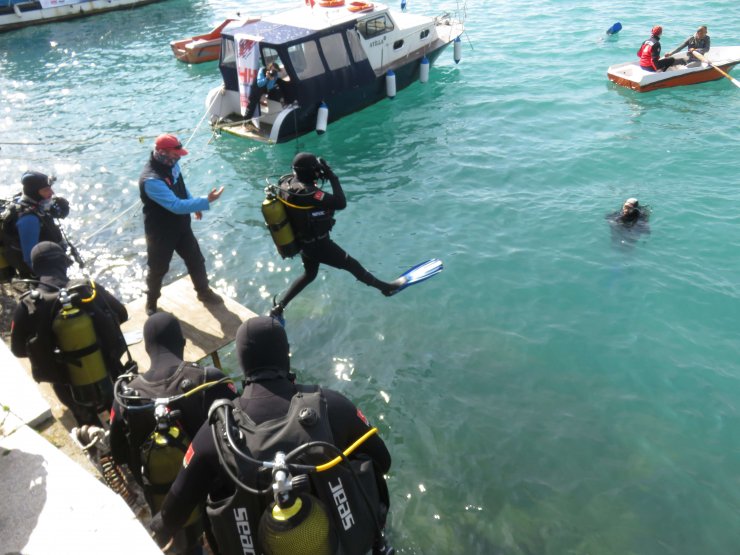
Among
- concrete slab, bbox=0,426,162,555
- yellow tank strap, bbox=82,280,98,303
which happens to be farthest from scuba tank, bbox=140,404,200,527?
yellow tank strap, bbox=82,280,98,303

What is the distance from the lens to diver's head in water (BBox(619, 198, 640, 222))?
9.06m

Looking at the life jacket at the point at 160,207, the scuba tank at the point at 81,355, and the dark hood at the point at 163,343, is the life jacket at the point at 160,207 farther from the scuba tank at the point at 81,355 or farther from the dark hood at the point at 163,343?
the dark hood at the point at 163,343

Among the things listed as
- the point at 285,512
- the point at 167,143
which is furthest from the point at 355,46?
the point at 285,512

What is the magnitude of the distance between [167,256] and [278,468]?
483 centimetres

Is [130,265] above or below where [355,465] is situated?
below

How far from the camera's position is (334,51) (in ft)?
46.2

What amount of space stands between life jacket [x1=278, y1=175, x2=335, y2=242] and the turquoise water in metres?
1.67

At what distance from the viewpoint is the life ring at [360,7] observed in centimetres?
1460

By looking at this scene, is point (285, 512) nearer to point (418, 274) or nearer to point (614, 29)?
point (418, 274)

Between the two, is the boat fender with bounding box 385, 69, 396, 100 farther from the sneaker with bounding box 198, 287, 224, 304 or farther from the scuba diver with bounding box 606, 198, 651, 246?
the sneaker with bounding box 198, 287, 224, 304

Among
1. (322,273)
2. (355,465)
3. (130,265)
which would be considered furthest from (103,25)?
(355,465)

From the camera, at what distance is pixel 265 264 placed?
30.6ft

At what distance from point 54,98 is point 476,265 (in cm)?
1648

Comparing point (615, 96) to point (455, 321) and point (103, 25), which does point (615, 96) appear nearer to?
point (455, 321)
